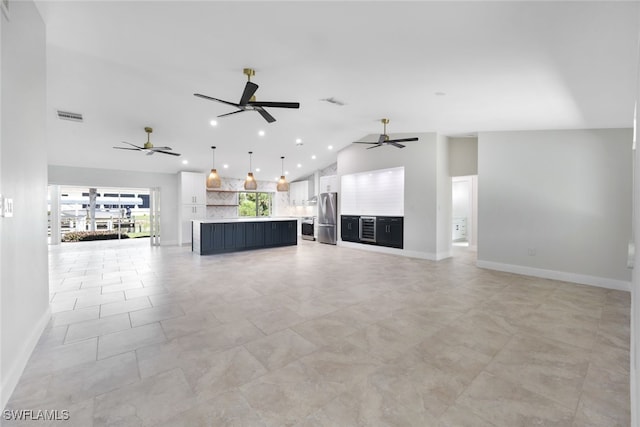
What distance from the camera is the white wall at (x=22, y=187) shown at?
1.80 metres

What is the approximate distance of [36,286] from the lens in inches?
99.3

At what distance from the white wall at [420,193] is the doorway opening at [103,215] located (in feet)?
25.8

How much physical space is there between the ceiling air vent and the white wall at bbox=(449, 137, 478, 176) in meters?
7.85

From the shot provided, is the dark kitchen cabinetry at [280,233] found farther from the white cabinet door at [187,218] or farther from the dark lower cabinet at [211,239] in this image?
the white cabinet door at [187,218]

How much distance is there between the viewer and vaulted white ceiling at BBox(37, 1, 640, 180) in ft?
7.34

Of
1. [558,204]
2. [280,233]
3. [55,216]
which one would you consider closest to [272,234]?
[280,233]

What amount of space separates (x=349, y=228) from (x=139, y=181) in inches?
268

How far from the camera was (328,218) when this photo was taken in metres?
9.25

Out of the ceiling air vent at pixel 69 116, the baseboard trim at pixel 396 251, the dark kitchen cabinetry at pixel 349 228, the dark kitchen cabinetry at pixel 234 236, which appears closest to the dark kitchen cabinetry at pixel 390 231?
the baseboard trim at pixel 396 251

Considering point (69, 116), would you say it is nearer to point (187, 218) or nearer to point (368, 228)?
point (187, 218)

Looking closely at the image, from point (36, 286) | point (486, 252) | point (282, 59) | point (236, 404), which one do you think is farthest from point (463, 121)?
point (36, 286)

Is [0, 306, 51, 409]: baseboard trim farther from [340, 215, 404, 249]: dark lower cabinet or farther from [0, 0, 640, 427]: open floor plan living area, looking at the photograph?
[340, 215, 404, 249]: dark lower cabinet

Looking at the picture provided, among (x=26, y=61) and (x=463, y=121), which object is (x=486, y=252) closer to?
(x=463, y=121)

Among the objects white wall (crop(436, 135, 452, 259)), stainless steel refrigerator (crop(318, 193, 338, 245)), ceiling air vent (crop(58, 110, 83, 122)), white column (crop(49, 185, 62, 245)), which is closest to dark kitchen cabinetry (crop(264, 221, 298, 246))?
stainless steel refrigerator (crop(318, 193, 338, 245))
